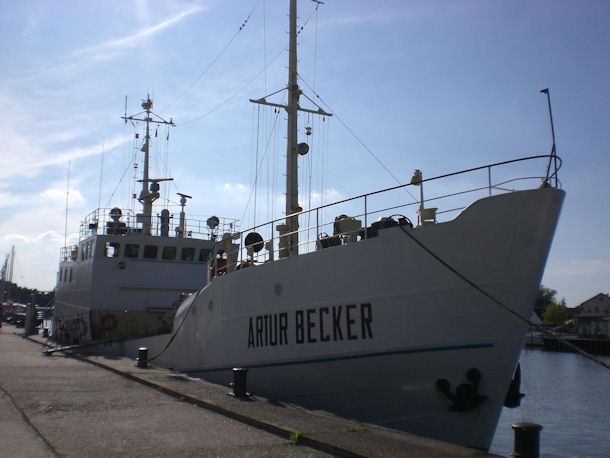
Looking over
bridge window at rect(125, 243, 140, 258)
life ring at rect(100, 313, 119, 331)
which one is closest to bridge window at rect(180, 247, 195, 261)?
bridge window at rect(125, 243, 140, 258)

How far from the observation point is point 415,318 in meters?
6.89

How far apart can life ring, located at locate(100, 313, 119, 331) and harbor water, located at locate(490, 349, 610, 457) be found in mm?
12062

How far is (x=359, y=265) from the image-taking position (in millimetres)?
7590

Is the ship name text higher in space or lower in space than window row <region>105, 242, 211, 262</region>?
lower

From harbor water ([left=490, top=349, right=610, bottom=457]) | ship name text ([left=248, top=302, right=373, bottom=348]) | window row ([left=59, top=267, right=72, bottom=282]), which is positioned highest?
window row ([left=59, top=267, right=72, bottom=282])

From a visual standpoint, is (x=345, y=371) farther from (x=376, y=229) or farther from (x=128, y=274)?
(x=128, y=274)

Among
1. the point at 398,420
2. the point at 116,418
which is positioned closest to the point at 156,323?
the point at 116,418

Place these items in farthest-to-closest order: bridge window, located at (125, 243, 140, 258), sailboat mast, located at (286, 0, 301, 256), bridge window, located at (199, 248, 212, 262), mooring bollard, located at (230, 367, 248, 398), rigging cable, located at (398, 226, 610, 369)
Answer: bridge window, located at (199, 248, 212, 262)
bridge window, located at (125, 243, 140, 258)
sailboat mast, located at (286, 0, 301, 256)
mooring bollard, located at (230, 367, 248, 398)
rigging cable, located at (398, 226, 610, 369)

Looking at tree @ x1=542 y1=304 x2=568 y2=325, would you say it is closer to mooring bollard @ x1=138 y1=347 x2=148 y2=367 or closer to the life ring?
the life ring

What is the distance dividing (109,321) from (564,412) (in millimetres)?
15774

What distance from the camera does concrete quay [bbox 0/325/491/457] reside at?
217 inches

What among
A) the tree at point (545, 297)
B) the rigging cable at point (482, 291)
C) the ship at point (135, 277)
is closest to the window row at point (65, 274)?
the ship at point (135, 277)

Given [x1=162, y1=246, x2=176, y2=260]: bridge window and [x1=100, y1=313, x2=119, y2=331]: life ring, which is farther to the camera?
[x1=162, y1=246, x2=176, y2=260]: bridge window

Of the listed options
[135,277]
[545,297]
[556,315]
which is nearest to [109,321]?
[135,277]
